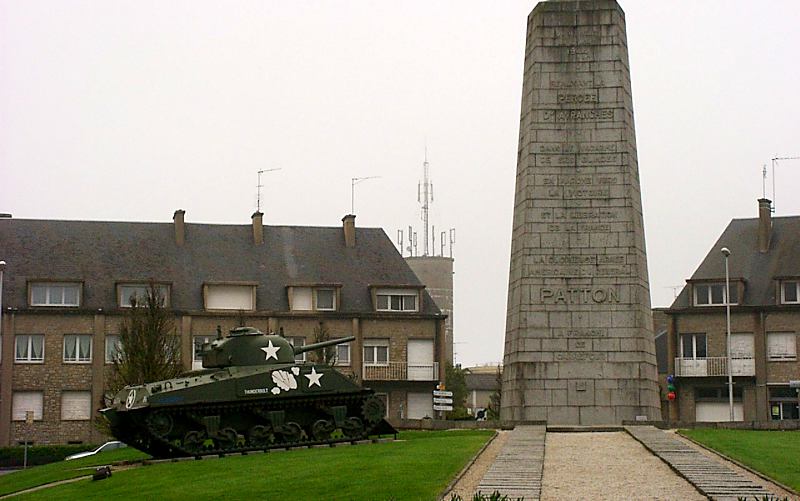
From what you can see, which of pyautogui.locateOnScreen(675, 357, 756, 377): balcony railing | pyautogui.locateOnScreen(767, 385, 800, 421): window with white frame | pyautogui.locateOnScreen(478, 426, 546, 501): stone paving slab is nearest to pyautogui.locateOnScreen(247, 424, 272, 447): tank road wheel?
pyautogui.locateOnScreen(478, 426, 546, 501): stone paving slab

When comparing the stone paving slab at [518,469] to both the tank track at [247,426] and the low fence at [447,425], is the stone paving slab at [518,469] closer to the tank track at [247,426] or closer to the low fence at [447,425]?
the low fence at [447,425]

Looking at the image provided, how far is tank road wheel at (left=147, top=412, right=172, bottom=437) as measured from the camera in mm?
30312

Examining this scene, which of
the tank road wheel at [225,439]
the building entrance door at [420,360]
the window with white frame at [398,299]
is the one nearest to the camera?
the tank road wheel at [225,439]

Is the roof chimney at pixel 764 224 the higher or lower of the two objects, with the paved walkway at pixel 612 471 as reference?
higher

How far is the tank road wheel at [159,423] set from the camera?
30.3m

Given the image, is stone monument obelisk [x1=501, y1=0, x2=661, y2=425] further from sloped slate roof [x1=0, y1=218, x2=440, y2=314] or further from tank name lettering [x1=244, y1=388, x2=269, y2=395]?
sloped slate roof [x1=0, y1=218, x2=440, y2=314]

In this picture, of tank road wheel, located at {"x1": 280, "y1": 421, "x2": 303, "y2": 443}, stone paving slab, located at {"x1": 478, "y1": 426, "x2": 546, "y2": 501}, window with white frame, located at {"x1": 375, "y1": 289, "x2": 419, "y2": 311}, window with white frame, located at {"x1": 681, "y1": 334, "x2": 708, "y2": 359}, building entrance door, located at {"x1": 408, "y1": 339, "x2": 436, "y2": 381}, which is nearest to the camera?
stone paving slab, located at {"x1": 478, "y1": 426, "x2": 546, "y2": 501}

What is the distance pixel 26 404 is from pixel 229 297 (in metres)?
9.30

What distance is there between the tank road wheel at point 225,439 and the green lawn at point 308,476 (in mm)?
1779

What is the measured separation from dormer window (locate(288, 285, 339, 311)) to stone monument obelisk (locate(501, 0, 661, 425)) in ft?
81.1

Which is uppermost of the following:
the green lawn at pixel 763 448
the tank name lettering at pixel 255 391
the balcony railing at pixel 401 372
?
the balcony railing at pixel 401 372

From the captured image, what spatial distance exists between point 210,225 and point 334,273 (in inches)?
239

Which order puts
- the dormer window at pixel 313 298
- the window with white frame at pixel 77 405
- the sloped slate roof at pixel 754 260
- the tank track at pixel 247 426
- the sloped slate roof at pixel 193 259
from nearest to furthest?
the tank track at pixel 247 426 → the window with white frame at pixel 77 405 → the sloped slate roof at pixel 754 260 → the sloped slate roof at pixel 193 259 → the dormer window at pixel 313 298

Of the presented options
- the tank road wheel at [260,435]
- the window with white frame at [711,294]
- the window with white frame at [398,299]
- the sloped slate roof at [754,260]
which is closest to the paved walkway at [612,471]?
the tank road wheel at [260,435]
